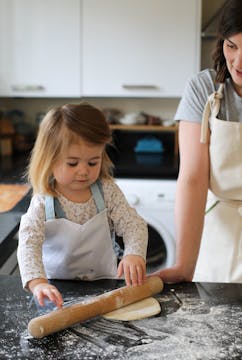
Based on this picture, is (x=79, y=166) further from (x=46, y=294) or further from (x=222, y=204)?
(x=222, y=204)

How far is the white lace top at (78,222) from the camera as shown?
0.93 metres

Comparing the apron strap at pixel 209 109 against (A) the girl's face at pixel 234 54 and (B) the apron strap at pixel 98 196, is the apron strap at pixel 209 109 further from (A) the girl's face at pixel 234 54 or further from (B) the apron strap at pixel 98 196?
(B) the apron strap at pixel 98 196

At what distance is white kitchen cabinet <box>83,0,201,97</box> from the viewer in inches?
95.6

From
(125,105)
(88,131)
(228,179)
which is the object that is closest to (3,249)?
(88,131)

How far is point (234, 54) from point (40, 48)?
1.65 metres

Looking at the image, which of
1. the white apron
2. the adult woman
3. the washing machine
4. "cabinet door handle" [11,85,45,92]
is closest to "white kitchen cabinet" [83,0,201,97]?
"cabinet door handle" [11,85,45,92]

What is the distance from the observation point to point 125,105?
2.87m

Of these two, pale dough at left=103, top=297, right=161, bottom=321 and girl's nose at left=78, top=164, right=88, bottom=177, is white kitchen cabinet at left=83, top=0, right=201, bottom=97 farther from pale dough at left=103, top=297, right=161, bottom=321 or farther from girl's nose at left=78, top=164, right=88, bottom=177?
pale dough at left=103, top=297, right=161, bottom=321

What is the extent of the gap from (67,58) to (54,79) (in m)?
0.12

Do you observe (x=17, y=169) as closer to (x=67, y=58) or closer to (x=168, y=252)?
(x=67, y=58)

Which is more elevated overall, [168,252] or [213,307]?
[213,307]

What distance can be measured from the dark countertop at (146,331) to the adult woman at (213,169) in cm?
15

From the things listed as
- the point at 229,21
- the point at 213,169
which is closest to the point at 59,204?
the point at 213,169

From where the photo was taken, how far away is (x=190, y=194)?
3.78ft
